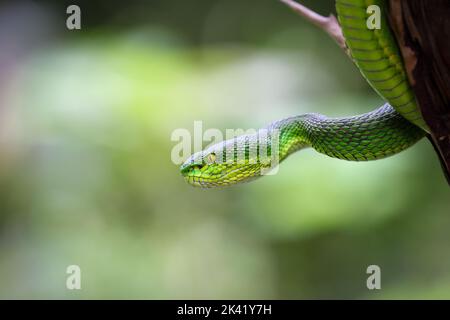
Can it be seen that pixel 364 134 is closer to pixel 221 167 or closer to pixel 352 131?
pixel 352 131

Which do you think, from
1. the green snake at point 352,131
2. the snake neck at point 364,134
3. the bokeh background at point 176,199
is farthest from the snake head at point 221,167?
the bokeh background at point 176,199

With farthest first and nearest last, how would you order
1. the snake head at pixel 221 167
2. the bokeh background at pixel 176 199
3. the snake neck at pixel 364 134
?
the bokeh background at pixel 176 199, the snake head at pixel 221 167, the snake neck at pixel 364 134

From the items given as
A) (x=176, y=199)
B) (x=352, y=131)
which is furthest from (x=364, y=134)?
(x=176, y=199)

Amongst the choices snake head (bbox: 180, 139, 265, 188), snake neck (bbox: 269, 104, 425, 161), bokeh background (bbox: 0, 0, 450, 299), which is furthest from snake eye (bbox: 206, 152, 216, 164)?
bokeh background (bbox: 0, 0, 450, 299)

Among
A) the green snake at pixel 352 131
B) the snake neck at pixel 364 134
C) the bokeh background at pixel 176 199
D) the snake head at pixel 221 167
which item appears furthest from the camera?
the bokeh background at pixel 176 199

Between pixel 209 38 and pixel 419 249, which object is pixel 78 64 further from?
pixel 419 249

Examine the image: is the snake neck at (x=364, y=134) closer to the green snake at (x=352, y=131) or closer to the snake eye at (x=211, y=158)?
the green snake at (x=352, y=131)

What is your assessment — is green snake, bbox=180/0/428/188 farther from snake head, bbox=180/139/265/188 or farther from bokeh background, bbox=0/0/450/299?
bokeh background, bbox=0/0/450/299
